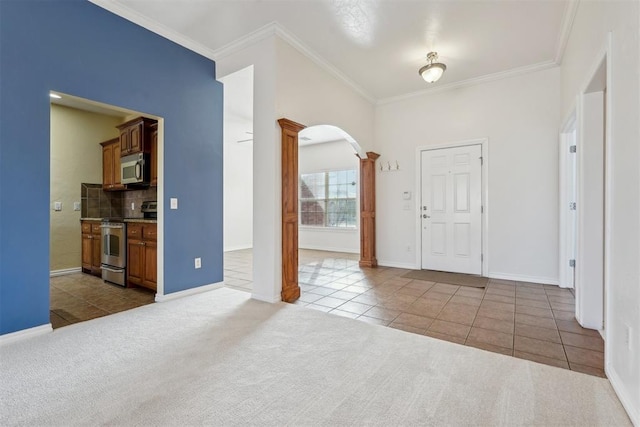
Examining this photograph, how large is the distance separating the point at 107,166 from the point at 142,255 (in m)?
2.46

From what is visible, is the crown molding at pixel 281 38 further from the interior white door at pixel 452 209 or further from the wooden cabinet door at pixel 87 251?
the wooden cabinet door at pixel 87 251

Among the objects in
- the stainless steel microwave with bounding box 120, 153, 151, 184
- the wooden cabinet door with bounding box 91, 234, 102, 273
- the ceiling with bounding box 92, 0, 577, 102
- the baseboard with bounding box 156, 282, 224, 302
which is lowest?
the baseboard with bounding box 156, 282, 224, 302

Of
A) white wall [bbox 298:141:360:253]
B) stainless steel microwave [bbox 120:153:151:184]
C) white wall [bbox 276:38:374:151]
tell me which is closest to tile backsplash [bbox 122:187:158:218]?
stainless steel microwave [bbox 120:153:151:184]

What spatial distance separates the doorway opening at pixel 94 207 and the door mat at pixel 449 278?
12.2 feet

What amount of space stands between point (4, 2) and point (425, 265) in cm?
578

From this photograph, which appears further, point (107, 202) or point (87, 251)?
point (107, 202)

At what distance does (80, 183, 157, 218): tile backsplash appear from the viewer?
5160 millimetres

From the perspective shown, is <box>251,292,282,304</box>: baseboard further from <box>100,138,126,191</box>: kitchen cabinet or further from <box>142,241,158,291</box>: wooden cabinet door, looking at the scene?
<box>100,138,126,191</box>: kitchen cabinet

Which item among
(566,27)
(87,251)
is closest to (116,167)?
(87,251)

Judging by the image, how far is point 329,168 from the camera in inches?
311

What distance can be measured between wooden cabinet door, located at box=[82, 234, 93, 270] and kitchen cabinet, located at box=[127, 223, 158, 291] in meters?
1.40

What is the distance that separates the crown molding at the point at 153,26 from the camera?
9.55 ft

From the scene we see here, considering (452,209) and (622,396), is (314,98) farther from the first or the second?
(622,396)

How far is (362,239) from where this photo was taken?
559 centimetres
